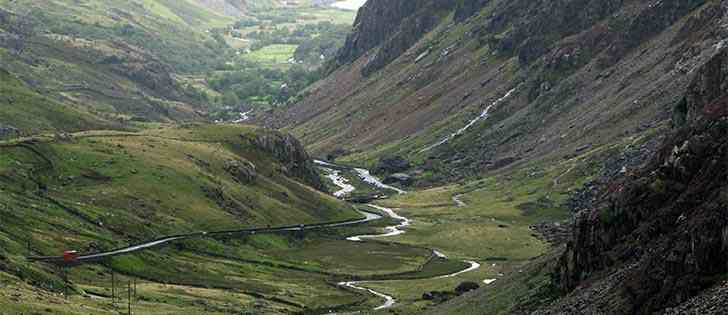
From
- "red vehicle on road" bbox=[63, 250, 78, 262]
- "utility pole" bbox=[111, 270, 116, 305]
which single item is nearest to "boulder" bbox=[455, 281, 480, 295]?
"utility pole" bbox=[111, 270, 116, 305]

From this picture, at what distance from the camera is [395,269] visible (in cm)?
19850

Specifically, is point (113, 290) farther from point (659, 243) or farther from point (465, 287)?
point (659, 243)

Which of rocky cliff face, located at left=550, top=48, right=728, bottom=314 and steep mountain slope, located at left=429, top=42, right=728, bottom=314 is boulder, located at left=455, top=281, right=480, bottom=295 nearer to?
steep mountain slope, located at left=429, top=42, right=728, bottom=314

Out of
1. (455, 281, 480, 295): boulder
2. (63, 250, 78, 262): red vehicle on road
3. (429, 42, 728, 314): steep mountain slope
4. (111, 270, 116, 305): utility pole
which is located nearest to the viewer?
(429, 42, 728, 314): steep mountain slope

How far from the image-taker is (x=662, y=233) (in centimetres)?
8056

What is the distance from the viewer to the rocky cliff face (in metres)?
68.9

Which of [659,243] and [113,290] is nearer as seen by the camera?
[659,243]

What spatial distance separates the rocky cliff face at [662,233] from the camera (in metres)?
68.9

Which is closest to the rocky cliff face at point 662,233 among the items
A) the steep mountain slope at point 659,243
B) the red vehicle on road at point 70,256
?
the steep mountain slope at point 659,243

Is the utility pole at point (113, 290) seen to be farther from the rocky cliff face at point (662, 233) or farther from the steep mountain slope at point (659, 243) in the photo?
the rocky cliff face at point (662, 233)

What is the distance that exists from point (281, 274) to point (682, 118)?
8385 cm

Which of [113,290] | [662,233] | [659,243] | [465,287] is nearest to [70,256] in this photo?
[113,290]

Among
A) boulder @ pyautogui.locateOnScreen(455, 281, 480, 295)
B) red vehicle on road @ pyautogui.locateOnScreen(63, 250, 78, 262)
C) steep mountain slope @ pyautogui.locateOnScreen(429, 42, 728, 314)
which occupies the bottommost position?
red vehicle on road @ pyautogui.locateOnScreen(63, 250, 78, 262)

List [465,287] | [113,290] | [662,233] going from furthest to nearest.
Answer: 1. [465,287]
2. [113,290]
3. [662,233]
